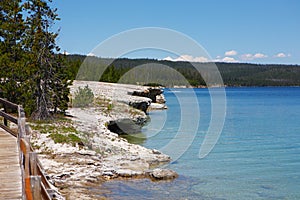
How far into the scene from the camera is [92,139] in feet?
69.2

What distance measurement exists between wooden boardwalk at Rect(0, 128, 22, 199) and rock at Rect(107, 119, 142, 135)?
57.6 feet

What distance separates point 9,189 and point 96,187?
7329 mm

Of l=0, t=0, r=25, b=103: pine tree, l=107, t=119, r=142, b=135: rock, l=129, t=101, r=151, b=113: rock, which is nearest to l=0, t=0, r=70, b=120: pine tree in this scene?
l=0, t=0, r=25, b=103: pine tree

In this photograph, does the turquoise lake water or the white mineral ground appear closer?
the white mineral ground

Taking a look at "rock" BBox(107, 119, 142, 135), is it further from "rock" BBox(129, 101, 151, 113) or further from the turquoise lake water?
"rock" BBox(129, 101, 151, 113)

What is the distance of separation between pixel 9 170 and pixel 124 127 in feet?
79.1

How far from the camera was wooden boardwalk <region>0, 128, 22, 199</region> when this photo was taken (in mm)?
8102

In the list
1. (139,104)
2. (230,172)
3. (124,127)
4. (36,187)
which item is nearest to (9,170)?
(36,187)

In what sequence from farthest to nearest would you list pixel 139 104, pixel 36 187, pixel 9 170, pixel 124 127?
pixel 139 104 < pixel 124 127 < pixel 9 170 < pixel 36 187

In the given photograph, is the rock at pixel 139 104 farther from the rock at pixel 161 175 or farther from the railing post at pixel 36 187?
the railing post at pixel 36 187

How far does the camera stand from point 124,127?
111 feet

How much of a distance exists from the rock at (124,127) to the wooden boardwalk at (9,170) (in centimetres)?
1757

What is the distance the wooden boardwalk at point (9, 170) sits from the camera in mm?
8102

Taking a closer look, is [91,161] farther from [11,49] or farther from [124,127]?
[124,127]
